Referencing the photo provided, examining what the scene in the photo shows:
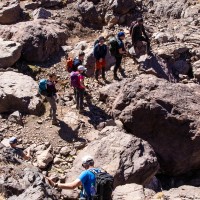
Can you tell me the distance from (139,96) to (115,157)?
4085mm

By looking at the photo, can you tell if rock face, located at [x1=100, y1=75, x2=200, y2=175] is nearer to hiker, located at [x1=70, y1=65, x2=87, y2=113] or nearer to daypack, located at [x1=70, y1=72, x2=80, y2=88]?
hiker, located at [x1=70, y1=65, x2=87, y2=113]

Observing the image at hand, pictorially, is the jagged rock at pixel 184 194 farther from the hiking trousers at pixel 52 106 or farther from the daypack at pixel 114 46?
the daypack at pixel 114 46

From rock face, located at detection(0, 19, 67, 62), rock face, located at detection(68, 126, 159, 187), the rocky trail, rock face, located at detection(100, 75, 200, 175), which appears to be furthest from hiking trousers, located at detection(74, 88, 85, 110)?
rock face, located at detection(0, 19, 67, 62)

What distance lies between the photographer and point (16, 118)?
18719 millimetres

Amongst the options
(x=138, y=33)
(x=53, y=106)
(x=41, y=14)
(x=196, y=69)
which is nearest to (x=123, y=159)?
(x=53, y=106)

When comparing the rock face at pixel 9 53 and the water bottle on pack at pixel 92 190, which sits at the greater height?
the water bottle on pack at pixel 92 190

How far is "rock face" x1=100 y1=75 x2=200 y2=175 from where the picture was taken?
17.5 meters

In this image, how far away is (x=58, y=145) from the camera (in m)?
17.6

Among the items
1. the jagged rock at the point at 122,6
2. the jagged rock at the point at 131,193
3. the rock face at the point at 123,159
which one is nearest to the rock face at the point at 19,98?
the rock face at the point at 123,159

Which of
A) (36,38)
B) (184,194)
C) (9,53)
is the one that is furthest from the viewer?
(36,38)

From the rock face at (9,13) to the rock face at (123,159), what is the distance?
14805mm

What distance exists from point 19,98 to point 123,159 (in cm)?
685

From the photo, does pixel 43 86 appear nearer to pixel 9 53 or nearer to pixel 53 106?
pixel 53 106

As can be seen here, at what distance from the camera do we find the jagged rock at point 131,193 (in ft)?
40.7
